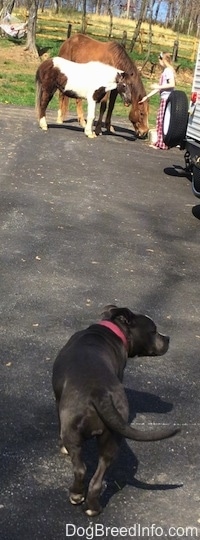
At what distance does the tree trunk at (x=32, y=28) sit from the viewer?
26.4m

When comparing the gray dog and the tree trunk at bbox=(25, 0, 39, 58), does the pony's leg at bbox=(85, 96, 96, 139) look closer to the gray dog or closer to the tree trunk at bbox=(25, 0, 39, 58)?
the gray dog

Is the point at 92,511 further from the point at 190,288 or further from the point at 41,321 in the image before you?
the point at 190,288

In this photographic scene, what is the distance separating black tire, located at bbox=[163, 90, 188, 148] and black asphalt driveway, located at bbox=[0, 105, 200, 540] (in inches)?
30.2

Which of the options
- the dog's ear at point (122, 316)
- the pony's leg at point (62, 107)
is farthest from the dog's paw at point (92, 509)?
the pony's leg at point (62, 107)

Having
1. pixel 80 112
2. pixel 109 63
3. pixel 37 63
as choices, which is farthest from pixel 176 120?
pixel 37 63

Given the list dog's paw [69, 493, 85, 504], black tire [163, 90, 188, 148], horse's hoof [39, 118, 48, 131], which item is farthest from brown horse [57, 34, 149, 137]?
dog's paw [69, 493, 85, 504]

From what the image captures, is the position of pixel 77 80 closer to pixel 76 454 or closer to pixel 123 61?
pixel 123 61

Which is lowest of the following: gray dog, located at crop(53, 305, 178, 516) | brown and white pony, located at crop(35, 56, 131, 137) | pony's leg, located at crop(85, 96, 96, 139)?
pony's leg, located at crop(85, 96, 96, 139)

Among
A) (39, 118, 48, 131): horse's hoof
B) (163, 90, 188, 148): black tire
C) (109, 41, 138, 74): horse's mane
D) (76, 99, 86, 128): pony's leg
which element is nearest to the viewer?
(163, 90, 188, 148): black tire

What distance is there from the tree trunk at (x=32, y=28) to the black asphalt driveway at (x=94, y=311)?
51.5 feet

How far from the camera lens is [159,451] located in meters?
3.99

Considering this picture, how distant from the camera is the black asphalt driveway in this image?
11.3ft

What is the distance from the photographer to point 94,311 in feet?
19.1

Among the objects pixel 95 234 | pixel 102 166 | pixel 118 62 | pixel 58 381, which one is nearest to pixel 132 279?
pixel 95 234
